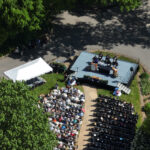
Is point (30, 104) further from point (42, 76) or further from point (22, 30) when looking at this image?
point (22, 30)

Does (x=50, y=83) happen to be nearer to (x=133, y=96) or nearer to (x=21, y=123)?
(x=133, y=96)

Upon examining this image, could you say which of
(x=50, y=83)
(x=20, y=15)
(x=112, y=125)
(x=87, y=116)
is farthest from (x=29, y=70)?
(x=112, y=125)

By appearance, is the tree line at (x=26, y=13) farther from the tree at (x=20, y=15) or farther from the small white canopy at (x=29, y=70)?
the small white canopy at (x=29, y=70)

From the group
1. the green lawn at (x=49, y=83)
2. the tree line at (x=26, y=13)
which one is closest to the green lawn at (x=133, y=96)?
the green lawn at (x=49, y=83)

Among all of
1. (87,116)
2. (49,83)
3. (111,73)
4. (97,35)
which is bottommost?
(87,116)

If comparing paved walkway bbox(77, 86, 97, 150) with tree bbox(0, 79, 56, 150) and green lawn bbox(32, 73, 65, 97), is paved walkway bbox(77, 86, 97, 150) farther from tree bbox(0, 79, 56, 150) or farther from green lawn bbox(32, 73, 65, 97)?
tree bbox(0, 79, 56, 150)

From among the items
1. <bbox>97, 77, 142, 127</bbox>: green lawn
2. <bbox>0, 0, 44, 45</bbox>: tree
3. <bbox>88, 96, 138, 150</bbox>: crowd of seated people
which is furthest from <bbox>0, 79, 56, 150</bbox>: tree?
<bbox>0, 0, 44, 45</bbox>: tree
